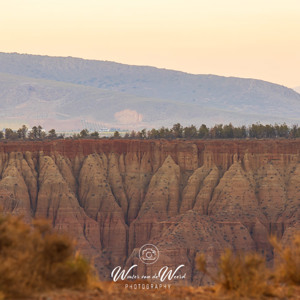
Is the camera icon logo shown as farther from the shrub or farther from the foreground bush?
the shrub

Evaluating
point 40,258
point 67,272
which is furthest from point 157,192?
point 40,258

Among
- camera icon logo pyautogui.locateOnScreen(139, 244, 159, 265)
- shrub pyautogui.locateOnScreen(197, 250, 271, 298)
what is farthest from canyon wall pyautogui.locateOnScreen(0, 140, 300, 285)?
shrub pyautogui.locateOnScreen(197, 250, 271, 298)

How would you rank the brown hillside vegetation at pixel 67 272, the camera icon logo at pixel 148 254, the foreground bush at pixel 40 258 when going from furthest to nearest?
the camera icon logo at pixel 148 254 → the brown hillside vegetation at pixel 67 272 → the foreground bush at pixel 40 258

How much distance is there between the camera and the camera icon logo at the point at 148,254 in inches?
2766

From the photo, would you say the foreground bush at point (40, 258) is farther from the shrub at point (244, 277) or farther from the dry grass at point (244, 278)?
the shrub at point (244, 277)

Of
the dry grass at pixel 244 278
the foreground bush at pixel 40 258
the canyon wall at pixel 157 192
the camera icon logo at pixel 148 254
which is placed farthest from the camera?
the canyon wall at pixel 157 192

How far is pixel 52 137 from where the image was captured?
106 meters

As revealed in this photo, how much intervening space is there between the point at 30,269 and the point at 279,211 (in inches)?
2345

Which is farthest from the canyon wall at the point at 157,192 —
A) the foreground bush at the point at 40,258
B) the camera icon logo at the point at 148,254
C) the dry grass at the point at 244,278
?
the foreground bush at the point at 40,258

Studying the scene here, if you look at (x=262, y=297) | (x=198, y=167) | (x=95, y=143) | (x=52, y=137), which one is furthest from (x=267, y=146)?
(x=262, y=297)

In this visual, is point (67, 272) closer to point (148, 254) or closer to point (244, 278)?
point (244, 278)

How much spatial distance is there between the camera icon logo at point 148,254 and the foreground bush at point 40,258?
46911 mm

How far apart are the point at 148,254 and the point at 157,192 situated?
1070 centimetres

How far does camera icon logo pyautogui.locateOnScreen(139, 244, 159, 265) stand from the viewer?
70269 mm
